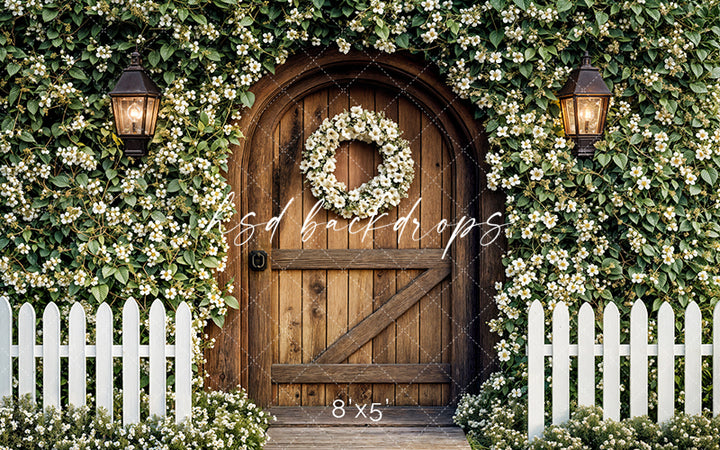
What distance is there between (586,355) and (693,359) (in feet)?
1.98

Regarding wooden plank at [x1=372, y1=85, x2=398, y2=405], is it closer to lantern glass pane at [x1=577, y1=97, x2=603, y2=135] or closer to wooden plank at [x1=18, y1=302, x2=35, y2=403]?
lantern glass pane at [x1=577, y1=97, x2=603, y2=135]

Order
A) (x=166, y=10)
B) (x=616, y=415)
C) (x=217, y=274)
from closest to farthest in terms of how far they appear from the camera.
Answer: (x=616, y=415), (x=166, y=10), (x=217, y=274)

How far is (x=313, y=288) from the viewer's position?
4309 mm

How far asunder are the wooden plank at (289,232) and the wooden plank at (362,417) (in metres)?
0.14

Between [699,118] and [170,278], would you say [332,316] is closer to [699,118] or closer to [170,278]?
[170,278]

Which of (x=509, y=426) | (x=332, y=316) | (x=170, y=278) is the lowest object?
(x=509, y=426)

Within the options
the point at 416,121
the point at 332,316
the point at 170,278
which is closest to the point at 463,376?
the point at 332,316

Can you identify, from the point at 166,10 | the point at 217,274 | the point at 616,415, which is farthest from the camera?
the point at 217,274

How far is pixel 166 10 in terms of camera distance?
3.85m

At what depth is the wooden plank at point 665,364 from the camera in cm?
340

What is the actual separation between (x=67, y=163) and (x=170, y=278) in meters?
0.97

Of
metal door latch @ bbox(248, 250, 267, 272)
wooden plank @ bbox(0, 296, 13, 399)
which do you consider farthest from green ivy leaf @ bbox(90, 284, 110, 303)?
metal door latch @ bbox(248, 250, 267, 272)

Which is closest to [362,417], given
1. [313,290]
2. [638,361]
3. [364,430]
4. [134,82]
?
[364,430]

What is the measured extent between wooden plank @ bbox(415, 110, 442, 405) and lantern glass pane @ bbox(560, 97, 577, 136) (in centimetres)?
89
